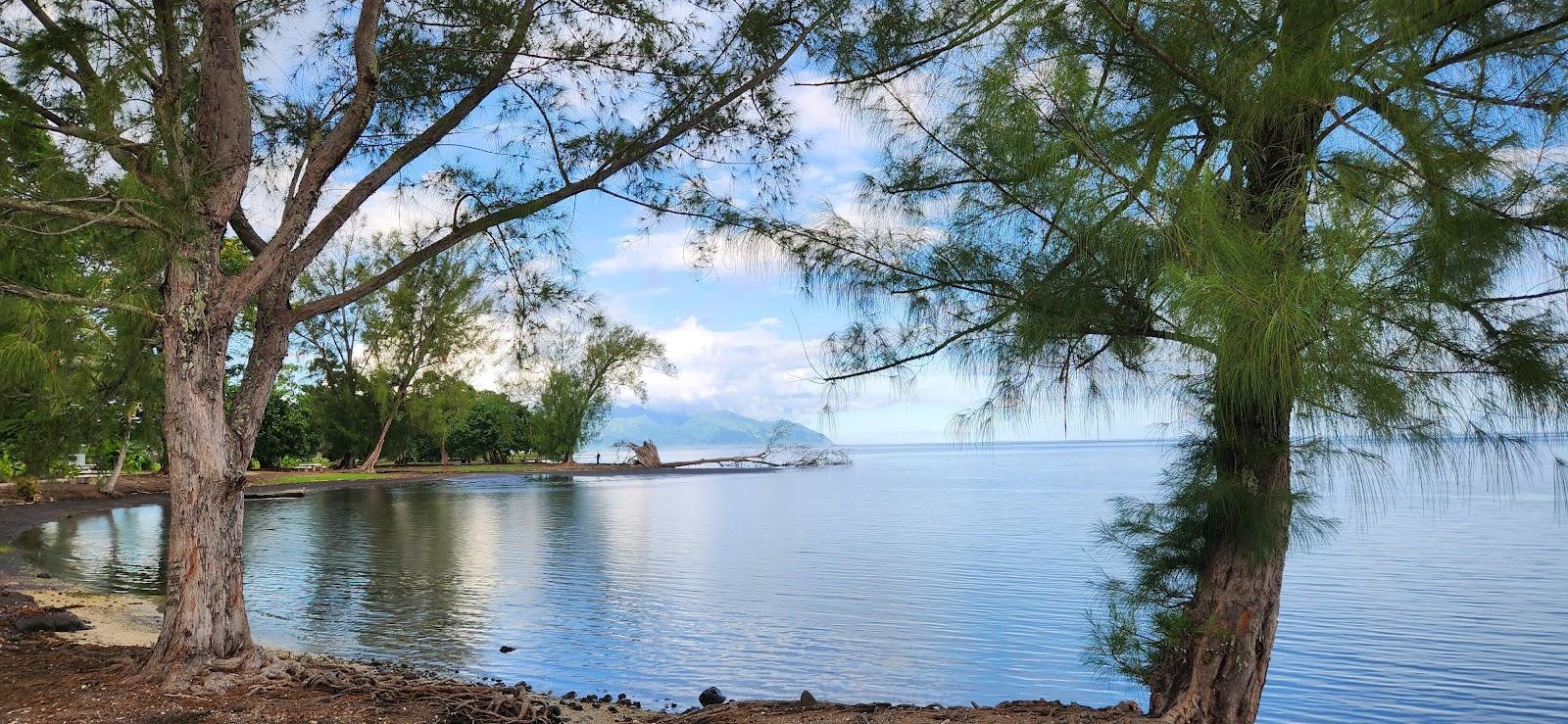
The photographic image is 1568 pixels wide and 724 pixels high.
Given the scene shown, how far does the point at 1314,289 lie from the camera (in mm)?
2332

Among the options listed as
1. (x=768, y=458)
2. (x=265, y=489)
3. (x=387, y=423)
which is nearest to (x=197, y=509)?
(x=265, y=489)

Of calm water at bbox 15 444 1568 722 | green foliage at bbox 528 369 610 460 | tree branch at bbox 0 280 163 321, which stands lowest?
calm water at bbox 15 444 1568 722

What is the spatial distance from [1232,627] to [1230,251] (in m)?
1.81

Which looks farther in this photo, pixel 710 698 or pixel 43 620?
pixel 43 620

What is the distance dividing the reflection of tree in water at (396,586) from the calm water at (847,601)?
49mm

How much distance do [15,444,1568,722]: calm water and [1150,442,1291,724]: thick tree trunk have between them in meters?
0.34

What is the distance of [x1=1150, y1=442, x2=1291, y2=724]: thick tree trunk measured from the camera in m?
3.58

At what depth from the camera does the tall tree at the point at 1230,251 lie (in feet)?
8.46

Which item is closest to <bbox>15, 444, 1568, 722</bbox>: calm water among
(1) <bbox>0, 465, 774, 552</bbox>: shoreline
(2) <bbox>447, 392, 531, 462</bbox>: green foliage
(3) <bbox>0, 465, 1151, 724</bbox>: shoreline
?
(1) <bbox>0, 465, 774, 552</bbox>: shoreline

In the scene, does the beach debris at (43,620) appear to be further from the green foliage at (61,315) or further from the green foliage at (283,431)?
the green foliage at (283,431)

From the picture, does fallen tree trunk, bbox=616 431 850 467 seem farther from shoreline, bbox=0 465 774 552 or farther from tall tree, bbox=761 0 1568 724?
tall tree, bbox=761 0 1568 724

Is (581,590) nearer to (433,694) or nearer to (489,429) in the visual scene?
(433,694)

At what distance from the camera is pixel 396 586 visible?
11617 millimetres

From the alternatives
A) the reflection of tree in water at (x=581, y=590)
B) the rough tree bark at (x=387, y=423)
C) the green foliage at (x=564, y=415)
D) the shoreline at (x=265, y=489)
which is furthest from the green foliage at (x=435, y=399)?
the reflection of tree in water at (x=581, y=590)
